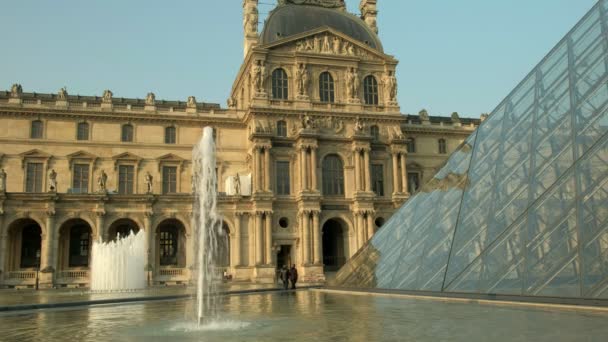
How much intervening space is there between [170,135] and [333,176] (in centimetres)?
1259

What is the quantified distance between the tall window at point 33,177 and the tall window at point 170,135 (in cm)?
886

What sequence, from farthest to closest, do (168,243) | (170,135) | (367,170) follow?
(170,135) → (367,170) → (168,243)

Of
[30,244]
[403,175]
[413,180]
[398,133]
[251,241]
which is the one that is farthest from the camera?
[413,180]

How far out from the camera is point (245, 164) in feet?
144

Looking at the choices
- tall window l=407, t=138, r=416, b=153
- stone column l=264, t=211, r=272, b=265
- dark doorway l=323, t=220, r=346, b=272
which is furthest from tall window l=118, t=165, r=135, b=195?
tall window l=407, t=138, r=416, b=153

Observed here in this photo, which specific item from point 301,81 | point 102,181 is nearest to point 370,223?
point 301,81

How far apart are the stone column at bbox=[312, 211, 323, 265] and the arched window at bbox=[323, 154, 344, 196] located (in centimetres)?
258

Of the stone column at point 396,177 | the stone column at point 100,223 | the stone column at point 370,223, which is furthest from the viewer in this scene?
the stone column at point 396,177

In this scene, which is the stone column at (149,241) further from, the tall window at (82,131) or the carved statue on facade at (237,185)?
the tall window at (82,131)

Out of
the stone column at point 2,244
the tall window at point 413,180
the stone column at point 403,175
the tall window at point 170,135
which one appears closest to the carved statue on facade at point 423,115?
the tall window at point 413,180

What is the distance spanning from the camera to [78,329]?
1166 centimetres

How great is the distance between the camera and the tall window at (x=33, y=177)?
4022 centimetres

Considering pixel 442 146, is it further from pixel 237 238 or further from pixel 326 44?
pixel 237 238

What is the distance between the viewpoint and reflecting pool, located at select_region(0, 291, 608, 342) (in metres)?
9.35
